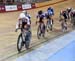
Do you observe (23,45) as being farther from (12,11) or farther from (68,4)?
(68,4)

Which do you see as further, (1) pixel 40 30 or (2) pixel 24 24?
(1) pixel 40 30

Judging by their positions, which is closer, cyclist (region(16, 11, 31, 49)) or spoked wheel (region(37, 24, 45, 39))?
cyclist (region(16, 11, 31, 49))

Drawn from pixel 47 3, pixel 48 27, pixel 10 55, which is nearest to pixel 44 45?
pixel 10 55

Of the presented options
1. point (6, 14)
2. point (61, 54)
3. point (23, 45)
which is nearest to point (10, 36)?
point (23, 45)

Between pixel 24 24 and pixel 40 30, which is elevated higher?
pixel 24 24

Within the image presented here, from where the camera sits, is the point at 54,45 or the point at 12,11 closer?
the point at 54,45

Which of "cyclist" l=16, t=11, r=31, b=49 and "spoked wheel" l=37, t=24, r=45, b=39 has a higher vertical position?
"cyclist" l=16, t=11, r=31, b=49

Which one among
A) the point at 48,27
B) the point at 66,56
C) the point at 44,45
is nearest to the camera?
the point at 66,56

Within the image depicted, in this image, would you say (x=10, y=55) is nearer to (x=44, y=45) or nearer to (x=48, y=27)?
(x=44, y=45)

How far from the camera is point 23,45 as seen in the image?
11.4 metres

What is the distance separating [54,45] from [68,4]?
23.8 metres

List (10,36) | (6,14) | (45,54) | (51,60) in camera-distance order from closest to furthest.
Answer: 1. (51,60)
2. (45,54)
3. (10,36)
4. (6,14)

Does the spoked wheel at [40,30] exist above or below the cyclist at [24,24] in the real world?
below

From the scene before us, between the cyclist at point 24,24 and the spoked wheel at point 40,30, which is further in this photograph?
the spoked wheel at point 40,30
